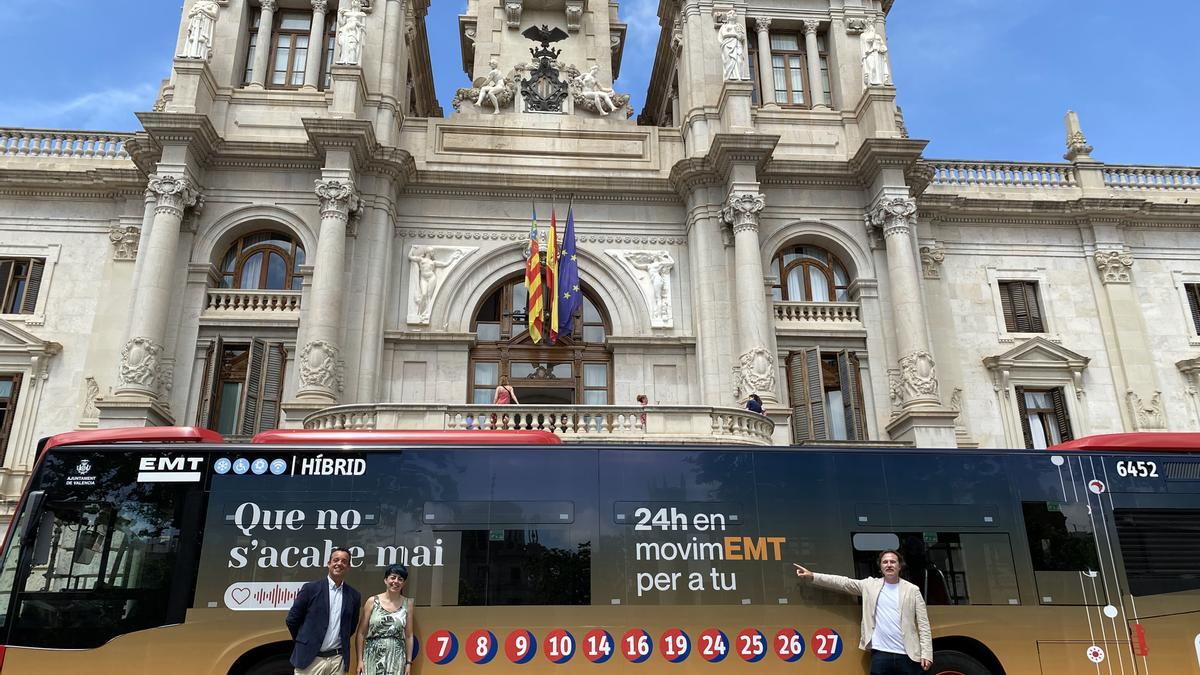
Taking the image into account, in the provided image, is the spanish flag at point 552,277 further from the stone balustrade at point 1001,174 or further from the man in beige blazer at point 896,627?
the man in beige blazer at point 896,627

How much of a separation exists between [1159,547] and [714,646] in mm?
5575

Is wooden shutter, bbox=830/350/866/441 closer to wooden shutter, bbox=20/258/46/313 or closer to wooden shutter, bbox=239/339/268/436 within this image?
wooden shutter, bbox=239/339/268/436

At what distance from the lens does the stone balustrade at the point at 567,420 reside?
17.4 meters

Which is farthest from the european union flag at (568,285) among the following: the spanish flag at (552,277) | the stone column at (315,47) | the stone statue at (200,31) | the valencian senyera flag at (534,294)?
the stone statue at (200,31)

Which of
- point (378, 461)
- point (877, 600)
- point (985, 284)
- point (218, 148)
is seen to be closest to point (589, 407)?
point (378, 461)

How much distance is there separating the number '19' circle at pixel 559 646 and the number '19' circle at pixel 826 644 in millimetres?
2713

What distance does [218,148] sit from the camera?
22.9 m

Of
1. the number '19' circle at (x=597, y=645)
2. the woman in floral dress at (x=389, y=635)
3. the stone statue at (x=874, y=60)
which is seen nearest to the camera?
the woman in floral dress at (x=389, y=635)

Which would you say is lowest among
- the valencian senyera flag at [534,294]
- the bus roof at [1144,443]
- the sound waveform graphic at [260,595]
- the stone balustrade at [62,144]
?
the sound waveform graphic at [260,595]

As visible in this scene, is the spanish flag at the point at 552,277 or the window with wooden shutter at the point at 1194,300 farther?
the window with wooden shutter at the point at 1194,300

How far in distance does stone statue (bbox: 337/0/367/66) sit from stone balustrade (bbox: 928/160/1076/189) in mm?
18494

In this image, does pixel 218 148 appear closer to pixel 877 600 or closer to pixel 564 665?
pixel 564 665

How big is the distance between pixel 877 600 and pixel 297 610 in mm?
5848

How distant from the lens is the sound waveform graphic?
29.1 ft
